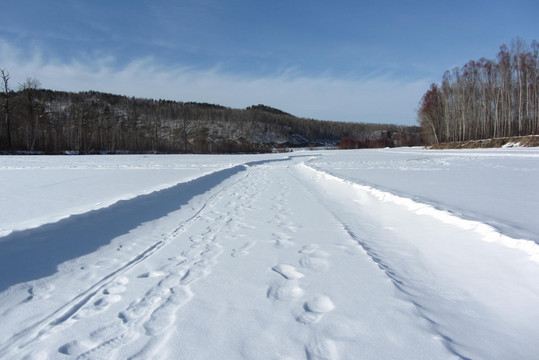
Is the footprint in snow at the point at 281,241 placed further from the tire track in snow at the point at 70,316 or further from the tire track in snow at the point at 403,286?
the tire track in snow at the point at 70,316

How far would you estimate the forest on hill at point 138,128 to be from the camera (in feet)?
173

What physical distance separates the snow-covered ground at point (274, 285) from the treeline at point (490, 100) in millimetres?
43792

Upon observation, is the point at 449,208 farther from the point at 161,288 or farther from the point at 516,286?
the point at 161,288

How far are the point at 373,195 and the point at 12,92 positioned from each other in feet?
209

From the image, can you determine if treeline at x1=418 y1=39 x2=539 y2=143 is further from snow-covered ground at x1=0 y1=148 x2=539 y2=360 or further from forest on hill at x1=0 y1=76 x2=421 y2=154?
snow-covered ground at x1=0 y1=148 x2=539 y2=360

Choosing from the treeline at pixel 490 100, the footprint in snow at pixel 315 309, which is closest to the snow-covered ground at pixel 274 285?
the footprint in snow at pixel 315 309

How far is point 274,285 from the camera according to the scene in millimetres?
3283

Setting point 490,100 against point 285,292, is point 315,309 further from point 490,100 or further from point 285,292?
point 490,100

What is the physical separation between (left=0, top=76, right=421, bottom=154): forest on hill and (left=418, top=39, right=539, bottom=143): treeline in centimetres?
3073

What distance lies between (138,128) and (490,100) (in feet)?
331

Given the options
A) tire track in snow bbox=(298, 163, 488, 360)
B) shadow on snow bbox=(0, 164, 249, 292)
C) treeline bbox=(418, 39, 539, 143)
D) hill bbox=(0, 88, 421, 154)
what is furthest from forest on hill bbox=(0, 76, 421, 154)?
tire track in snow bbox=(298, 163, 488, 360)

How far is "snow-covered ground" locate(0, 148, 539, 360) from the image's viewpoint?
229 centimetres

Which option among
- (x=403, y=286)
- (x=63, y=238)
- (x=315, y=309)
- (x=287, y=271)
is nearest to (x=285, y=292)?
(x=315, y=309)

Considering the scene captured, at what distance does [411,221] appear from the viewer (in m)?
5.92
